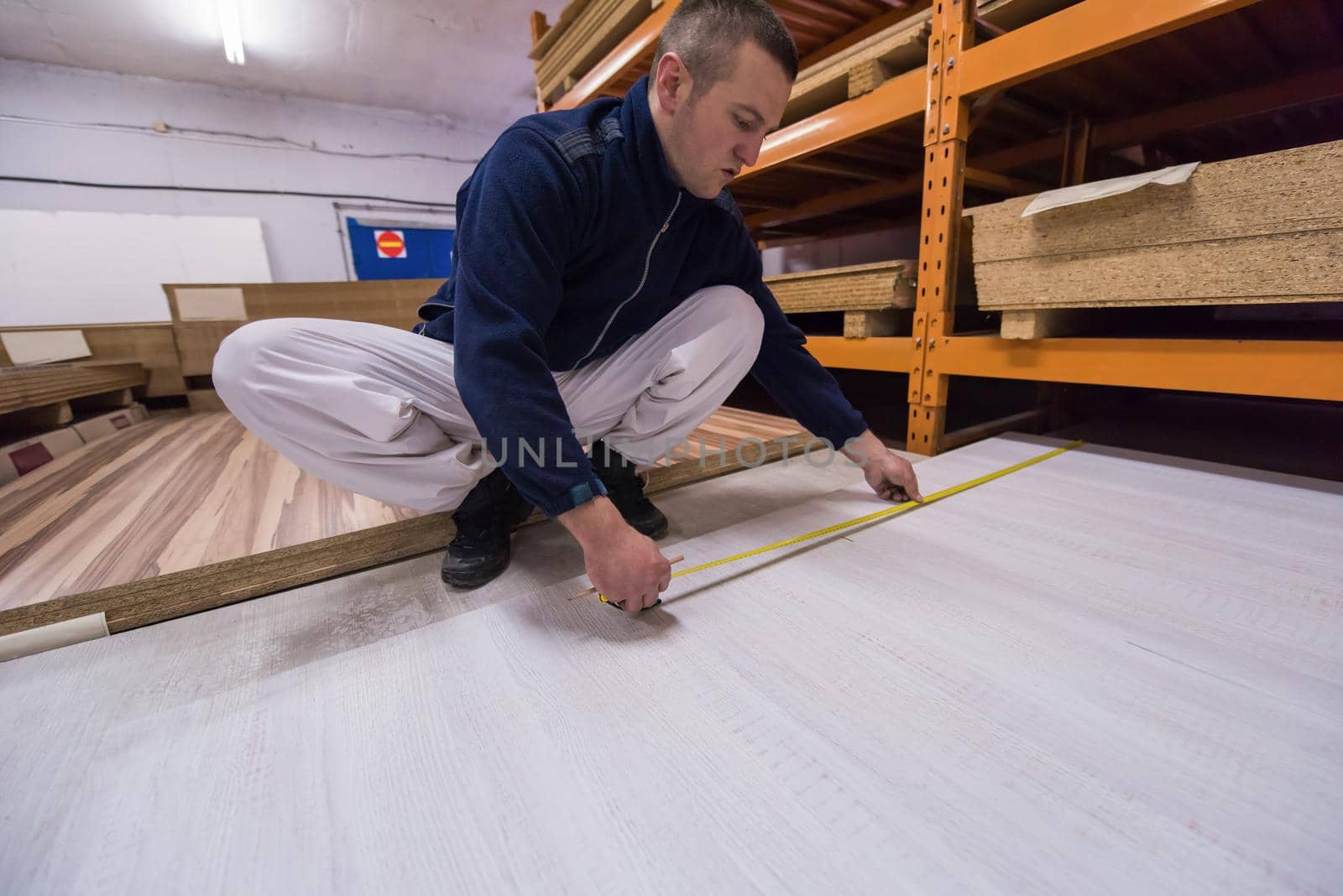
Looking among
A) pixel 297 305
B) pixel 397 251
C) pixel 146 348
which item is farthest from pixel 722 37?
pixel 397 251

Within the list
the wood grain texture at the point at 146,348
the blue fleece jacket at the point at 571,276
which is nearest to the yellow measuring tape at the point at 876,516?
the blue fleece jacket at the point at 571,276

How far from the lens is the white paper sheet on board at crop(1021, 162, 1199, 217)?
0.95 metres

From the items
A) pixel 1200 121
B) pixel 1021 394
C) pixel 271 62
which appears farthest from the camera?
pixel 271 62

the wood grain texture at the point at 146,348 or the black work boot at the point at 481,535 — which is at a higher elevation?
the wood grain texture at the point at 146,348

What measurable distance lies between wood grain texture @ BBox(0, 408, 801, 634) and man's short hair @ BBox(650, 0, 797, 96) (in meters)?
0.78

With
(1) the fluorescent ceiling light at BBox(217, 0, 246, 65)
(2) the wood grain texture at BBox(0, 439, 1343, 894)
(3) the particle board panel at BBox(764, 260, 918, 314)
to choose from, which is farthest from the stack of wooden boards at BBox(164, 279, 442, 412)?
(2) the wood grain texture at BBox(0, 439, 1343, 894)

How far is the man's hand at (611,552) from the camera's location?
2.04 feet

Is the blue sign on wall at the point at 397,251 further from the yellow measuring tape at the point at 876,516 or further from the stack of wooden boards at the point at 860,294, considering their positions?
the yellow measuring tape at the point at 876,516

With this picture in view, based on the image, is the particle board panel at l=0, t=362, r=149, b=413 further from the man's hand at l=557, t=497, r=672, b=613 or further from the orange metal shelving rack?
the orange metal shelving rack

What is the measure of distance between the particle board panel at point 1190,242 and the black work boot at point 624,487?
97 cm

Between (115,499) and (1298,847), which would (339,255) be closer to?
(115,499)

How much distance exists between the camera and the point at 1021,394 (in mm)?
2473

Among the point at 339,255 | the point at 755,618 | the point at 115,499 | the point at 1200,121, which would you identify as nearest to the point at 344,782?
the point at 755,618

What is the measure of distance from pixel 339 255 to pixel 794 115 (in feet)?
14.7
